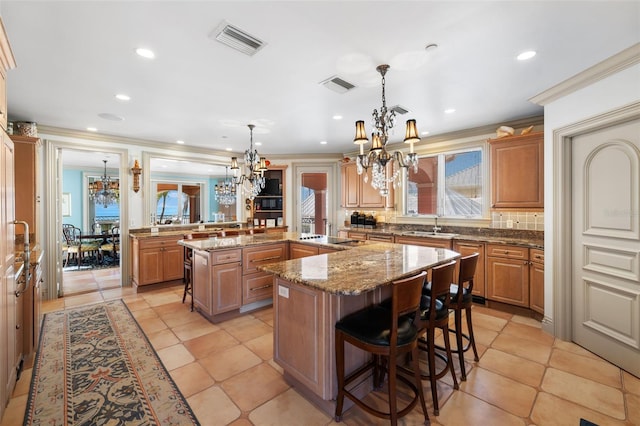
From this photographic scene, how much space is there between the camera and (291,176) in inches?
259

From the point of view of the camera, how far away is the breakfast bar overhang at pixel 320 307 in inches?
74.8

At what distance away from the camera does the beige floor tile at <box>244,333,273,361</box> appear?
2.73m

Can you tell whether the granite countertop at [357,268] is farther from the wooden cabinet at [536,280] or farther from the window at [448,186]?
the window at [448,186]

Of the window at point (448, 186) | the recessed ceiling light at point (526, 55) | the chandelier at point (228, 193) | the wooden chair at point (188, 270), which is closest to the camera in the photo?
the recessed ceiling light at point (526, 55)

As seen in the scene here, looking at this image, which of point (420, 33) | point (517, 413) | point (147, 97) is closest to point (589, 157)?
point (420, 33)

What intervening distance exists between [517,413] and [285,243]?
2949mm

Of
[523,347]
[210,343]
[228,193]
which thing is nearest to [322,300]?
[210,343]

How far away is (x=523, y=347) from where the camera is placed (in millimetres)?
2838

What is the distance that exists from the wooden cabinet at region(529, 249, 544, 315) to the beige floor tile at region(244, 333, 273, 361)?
10.3 feet

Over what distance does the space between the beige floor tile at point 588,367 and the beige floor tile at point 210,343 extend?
3.01 metres

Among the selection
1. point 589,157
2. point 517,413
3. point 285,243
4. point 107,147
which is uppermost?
point 107,147

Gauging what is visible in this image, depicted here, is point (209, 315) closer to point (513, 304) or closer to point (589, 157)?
point (513, 304)

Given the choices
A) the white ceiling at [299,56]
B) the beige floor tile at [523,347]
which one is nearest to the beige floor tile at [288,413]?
the beige floor tile at [523,347]

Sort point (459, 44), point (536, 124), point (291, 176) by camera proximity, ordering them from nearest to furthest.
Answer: point (459, 44), point (536, 124), point (291, 176)
